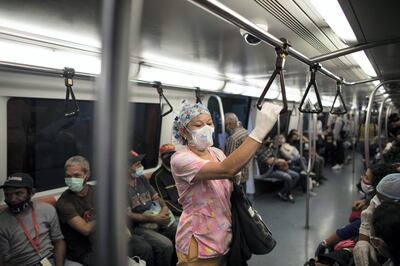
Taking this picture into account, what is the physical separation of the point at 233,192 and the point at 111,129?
123 centimetres

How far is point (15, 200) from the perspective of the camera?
2.38 metres

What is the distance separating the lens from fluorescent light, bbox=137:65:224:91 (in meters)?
3.65

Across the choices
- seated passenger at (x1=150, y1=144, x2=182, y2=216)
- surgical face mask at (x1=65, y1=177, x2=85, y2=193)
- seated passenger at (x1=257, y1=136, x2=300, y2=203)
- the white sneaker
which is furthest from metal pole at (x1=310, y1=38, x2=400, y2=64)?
the white sneaker

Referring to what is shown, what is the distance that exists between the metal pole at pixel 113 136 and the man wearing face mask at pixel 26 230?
2.24 m

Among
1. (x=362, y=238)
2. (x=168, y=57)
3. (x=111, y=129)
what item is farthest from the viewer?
(x=168, y=57)

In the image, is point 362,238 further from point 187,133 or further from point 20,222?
point 20,222

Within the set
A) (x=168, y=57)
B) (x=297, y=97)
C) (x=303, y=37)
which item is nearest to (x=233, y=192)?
(x=303, y=37)

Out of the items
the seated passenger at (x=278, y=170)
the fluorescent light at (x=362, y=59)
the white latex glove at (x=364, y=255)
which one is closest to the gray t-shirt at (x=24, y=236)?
the white latex glove at (x=364, y=255)

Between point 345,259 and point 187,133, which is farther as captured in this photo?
point 345,259

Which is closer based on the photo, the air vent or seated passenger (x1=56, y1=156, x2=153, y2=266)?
the air vent

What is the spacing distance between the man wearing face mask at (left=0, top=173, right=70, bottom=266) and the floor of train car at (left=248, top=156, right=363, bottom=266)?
2115 mm

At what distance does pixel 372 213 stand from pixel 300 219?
315cm

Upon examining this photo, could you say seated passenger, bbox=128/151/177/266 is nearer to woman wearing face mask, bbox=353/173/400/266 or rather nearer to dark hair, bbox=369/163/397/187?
woman wearing face mask, bbox=353/173/400/266

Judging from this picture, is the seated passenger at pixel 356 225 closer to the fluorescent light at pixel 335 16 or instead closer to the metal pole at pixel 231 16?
the fluorescent light at pixel 335 16
